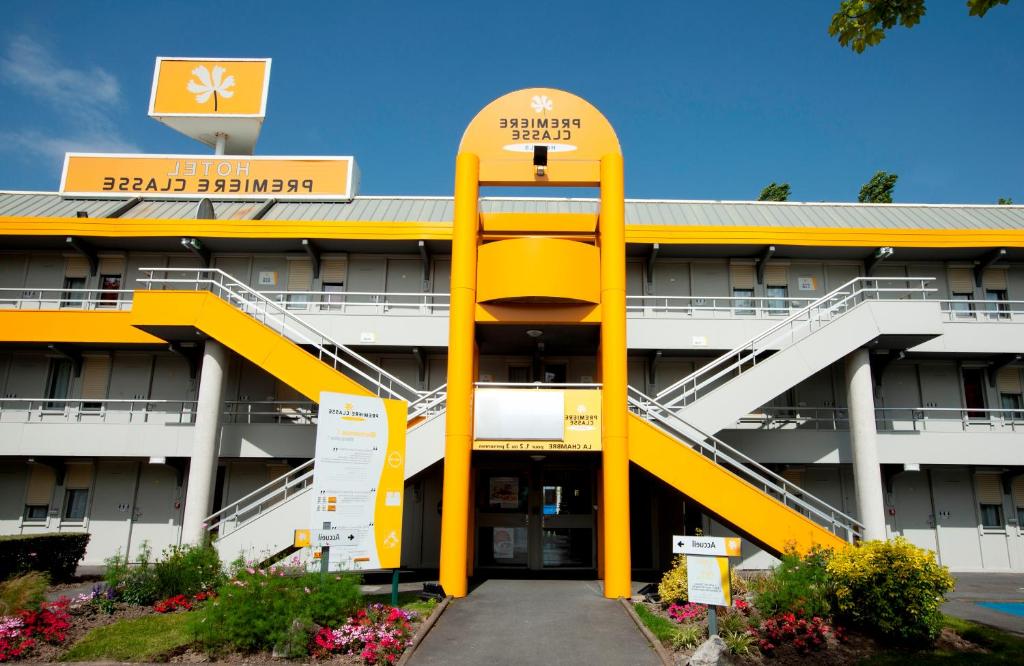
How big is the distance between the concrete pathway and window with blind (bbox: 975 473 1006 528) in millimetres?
1907

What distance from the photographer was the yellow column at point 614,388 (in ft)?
49.2

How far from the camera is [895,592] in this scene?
36.2 ft

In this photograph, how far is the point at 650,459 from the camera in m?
15.7

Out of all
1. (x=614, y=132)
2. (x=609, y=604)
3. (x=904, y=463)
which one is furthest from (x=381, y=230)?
(x=904, y=463)

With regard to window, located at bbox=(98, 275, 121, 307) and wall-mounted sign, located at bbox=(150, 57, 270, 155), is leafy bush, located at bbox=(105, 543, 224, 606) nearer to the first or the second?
window, located at bbox=(98, 275, 121, 307)

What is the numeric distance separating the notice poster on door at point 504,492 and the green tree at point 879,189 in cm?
3864

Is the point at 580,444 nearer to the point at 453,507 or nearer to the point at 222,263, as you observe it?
the point at 453,507

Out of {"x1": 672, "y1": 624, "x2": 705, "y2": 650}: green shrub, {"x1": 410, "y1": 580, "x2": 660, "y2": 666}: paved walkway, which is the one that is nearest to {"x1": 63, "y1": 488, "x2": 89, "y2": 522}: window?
{"x1": 410, "y1": 580, "x2": 660, "y2": 666}: paved walkway

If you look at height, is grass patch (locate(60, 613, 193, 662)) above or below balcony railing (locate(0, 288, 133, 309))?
below

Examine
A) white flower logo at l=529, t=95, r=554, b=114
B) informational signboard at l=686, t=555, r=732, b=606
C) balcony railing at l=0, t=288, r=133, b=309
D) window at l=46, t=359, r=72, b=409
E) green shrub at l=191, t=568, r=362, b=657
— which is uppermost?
white flower logo at l=529, t=95, r=554, b=114

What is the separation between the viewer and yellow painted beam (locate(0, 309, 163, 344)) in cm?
2086

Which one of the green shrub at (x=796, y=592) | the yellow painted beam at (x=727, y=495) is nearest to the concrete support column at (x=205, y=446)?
the yellow painted beam at (x=727, y=495)

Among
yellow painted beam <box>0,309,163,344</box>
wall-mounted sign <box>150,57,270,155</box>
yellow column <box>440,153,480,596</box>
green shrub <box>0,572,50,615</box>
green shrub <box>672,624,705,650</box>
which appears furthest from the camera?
wall-mounted sign <box>150,57,270,155</box>

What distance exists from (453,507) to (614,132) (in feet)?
33.0
